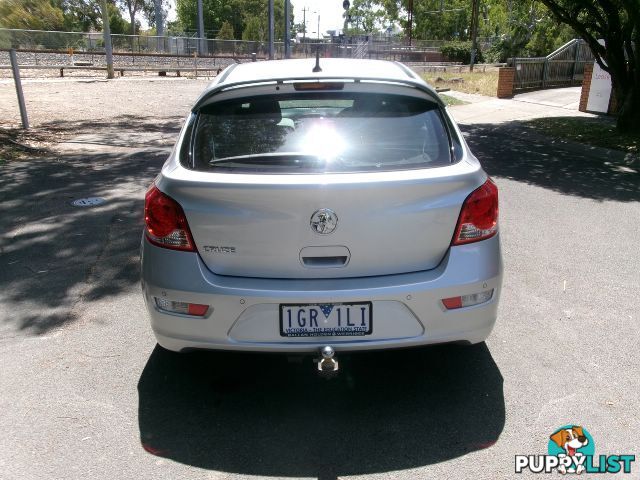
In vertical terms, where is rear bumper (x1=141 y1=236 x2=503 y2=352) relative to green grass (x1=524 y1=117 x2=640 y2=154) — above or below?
above

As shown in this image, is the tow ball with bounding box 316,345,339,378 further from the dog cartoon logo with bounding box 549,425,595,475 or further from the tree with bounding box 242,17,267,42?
the tree with bounding box 242,17,267,42

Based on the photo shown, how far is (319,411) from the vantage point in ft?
10.3

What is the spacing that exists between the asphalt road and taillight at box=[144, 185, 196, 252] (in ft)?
3.02

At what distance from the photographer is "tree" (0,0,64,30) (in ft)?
126

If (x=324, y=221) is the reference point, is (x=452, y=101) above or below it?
below

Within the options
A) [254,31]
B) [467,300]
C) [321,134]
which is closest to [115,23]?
[254,31]

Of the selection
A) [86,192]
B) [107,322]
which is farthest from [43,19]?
[107,322]

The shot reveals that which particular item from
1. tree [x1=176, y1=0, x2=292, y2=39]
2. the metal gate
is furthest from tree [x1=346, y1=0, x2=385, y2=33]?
the metal gate

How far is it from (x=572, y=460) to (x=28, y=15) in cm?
4709

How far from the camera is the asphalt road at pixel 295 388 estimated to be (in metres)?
2.78

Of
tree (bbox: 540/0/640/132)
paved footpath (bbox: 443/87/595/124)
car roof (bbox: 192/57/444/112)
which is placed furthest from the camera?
paved footpath (bbox: 443/87/595/124)

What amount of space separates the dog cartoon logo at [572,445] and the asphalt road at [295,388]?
46 millimetres

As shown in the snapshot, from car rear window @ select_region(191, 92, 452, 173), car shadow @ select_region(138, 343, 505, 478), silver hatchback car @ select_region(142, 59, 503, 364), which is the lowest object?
car shadow @ select_region(138, 343, 505, 478)

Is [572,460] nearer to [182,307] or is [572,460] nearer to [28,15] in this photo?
[182,307]
